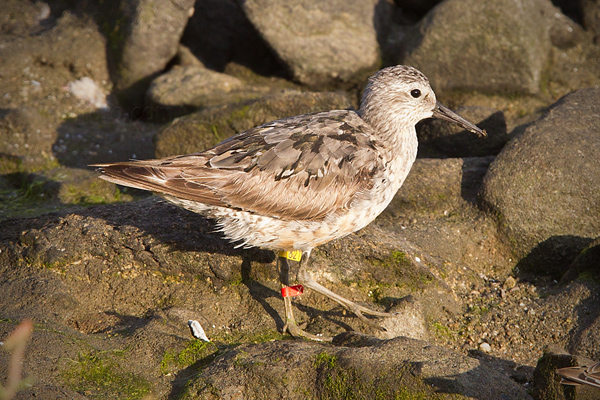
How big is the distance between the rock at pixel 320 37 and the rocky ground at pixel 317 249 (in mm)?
33

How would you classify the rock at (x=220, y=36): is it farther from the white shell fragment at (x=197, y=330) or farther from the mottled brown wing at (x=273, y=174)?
the white shell fragment at (x=197, y=330)

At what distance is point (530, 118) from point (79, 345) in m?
7.14

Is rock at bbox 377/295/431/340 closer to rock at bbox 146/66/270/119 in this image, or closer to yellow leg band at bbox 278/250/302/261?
yellow leg band at bbox 278/250/302/261

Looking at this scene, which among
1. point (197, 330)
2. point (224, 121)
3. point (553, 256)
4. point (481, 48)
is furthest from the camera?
point (481, 48)

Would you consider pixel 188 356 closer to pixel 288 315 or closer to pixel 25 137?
pixel 288 315

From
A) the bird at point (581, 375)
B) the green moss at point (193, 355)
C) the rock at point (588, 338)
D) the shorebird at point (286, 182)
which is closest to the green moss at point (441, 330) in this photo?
the shorebird at point (286, 182)

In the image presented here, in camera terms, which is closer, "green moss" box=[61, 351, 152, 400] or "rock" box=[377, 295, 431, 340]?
"green moss" box=[61, 351, 152, 400]

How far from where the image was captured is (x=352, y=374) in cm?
407

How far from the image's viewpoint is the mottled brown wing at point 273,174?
16.5 ft

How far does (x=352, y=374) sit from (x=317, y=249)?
2.01 metres

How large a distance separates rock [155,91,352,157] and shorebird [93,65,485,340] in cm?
264

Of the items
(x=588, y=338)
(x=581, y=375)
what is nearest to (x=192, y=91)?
(x=588, y=338)

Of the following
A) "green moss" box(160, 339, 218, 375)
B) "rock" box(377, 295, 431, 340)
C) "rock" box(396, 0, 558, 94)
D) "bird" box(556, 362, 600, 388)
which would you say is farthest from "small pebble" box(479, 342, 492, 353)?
"rock" box(396, 0, 558, 94)

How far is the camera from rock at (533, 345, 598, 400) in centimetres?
379
